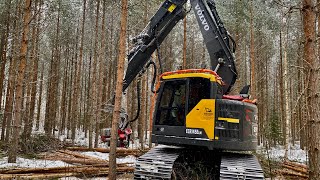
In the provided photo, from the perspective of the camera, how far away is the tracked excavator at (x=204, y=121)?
5.93m

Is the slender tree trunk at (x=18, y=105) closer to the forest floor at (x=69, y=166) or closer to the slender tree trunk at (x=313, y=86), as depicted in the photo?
the forest floor at (x=69, y=166)

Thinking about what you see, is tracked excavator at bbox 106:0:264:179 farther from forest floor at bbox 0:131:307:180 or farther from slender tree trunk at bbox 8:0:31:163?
slender tree trunk at bbox 8:0:31:163

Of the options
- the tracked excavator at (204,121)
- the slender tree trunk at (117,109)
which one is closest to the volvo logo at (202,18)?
the tracked excavator at (204,121)

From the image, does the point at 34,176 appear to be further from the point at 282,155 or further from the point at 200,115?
the point at 282,155

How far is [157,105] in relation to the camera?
22.5ft

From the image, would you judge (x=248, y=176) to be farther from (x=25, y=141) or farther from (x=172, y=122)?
(x=25, y=141)

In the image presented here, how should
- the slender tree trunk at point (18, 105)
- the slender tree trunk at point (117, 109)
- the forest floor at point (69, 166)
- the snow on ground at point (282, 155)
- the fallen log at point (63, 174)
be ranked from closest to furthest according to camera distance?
the fallen log at point (63, 174)
the slender tree trunk at point (117, 109)
the forest floor at point (69, 166)
the slender tree trunk at point (18, 105)
the snow on ground at point (282, 155)

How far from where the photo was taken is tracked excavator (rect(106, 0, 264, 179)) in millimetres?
5930

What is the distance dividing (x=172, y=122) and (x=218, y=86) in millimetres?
1393

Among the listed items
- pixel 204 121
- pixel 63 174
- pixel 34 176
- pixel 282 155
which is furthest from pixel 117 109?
pixel 282 155

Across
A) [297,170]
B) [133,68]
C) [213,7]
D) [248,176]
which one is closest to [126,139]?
[133,68]

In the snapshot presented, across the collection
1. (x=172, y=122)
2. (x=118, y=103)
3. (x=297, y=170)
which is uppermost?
(x=118, y=103)

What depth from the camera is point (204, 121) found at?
20.0ft

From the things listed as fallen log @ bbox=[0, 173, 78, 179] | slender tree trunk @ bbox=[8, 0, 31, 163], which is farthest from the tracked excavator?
slender tree trunk @ bbox=[8, 0, 31, 163]
